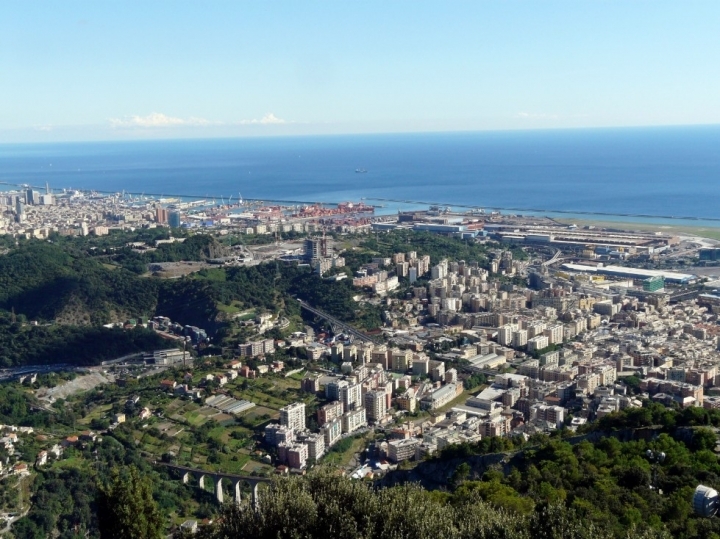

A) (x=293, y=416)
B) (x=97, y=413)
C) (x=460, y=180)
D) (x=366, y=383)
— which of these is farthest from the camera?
(x=460, y=180)

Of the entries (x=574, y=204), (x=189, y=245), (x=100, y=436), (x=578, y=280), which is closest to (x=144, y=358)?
(x=100, y=436)

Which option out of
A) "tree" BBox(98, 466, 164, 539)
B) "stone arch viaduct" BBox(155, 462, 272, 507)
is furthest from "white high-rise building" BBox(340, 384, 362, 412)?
"tree" BBox(98, 466, 164, 539)

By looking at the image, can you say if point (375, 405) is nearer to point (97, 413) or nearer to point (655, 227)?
point (97, 413)

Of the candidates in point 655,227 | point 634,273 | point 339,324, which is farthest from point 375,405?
point 655,227

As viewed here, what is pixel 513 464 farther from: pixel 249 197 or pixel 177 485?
pixel 249 197

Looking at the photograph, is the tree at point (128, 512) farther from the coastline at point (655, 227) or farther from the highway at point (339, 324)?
the coastline at point (655, 227)

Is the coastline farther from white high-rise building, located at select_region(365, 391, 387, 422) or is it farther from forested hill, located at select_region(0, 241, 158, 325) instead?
white high-rise building, located at select_region(365, 391, 387, 422)

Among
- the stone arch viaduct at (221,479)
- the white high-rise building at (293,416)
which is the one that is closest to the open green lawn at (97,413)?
the stone arch viaduct at (221,479)
